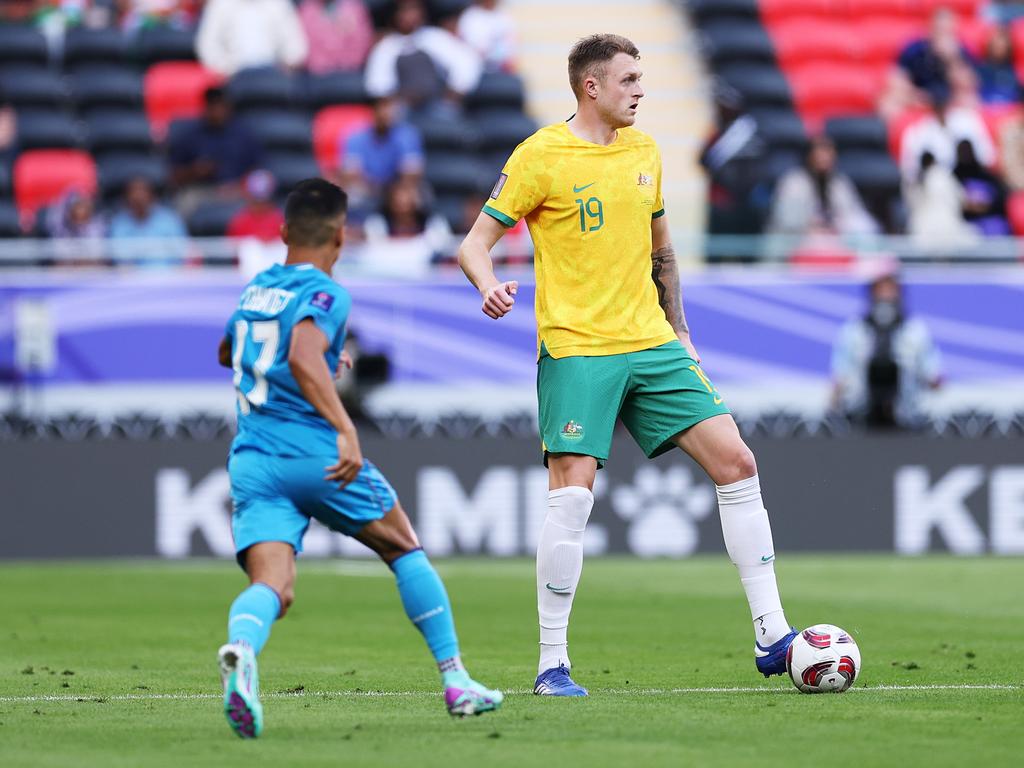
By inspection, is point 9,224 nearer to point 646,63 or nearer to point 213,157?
point 213,157

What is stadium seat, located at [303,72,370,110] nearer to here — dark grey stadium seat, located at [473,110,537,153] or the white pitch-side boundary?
dark grey stadium seat, located at [473,110,537,153]

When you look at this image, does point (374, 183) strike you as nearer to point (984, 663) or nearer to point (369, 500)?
point (984, 663)

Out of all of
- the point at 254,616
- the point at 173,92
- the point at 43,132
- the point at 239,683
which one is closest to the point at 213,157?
the point at 173,92

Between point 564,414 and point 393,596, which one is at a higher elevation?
point 564,414

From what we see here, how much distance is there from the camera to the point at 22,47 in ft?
64.8

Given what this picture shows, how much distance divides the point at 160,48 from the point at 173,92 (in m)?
0.54

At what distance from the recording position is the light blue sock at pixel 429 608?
6.67m

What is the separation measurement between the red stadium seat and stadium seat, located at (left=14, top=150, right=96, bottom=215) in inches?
93.9

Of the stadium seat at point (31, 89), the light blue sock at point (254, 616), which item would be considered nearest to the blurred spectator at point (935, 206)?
the stadium seat at point (31, 89)

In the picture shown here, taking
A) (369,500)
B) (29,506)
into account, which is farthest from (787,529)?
(369,500)

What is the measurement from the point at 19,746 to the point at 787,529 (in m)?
11.3

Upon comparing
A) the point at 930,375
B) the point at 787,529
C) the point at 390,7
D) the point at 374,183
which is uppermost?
the point at 390,7

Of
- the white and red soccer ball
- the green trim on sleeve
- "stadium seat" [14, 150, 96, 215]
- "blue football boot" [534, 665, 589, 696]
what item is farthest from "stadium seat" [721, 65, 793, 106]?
"blue football boot" [534, 665, 589, 696]

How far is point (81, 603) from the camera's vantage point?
1258 cm
